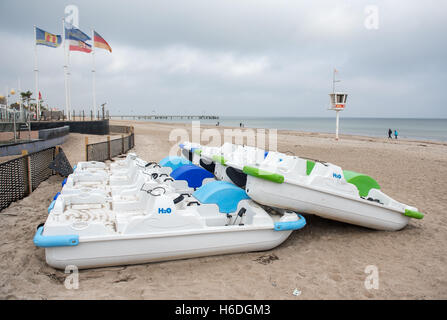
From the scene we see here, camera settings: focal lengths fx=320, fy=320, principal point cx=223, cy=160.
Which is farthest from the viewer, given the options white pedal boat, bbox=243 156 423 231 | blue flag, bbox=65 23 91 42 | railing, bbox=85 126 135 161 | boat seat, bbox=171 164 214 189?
blue flag, bbox=65 23 91 42

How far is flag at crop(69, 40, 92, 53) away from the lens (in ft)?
88.3

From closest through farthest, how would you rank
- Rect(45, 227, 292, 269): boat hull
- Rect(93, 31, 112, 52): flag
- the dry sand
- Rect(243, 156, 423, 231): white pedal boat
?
1. the dry sand
2. Rect(45, 227, 292, 269): boat hull
3. Rect(243, 156, 423, 231): white pedal boat
4. Rect(93, 31, 112, 52): flag

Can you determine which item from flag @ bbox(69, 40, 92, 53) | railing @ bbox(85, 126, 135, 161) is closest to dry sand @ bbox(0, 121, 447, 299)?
railing @ bbox(85, 126, 135, 161)

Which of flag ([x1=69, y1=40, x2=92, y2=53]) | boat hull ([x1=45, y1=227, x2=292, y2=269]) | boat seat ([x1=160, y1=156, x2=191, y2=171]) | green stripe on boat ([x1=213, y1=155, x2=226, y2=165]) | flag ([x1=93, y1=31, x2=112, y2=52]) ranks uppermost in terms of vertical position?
flag ([x1=93, y1=31, x2=112, y2=52])

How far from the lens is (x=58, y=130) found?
17.0 meters

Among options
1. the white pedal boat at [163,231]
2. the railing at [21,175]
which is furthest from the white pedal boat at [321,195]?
the railing at [21,175]

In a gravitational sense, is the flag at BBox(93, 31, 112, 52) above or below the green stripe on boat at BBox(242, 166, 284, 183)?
above

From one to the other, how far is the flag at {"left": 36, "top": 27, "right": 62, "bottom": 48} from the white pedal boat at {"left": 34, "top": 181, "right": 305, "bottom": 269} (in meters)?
25.9

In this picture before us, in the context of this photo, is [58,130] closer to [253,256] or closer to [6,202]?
[6,202]

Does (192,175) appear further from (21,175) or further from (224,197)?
(21,175)

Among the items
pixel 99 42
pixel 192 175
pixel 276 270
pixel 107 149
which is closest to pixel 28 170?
pixel 192 175

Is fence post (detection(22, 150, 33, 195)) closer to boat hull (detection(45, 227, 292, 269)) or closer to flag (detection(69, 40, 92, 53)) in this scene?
boat hull (detection(45, 227, 292, 269))

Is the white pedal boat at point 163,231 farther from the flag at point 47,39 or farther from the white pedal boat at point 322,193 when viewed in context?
the flag at point 47,39
